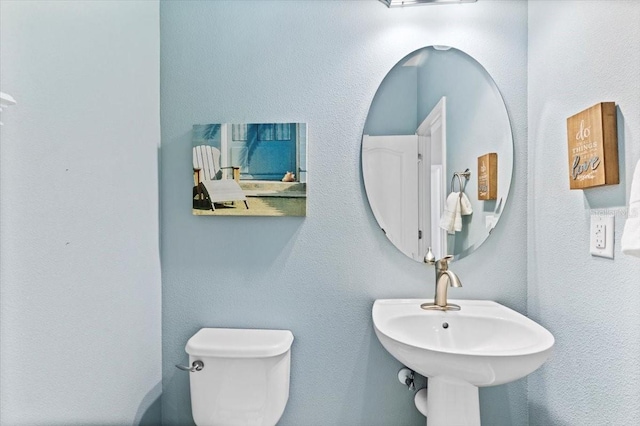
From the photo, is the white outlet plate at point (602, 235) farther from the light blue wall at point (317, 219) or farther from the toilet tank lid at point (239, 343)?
the toilet tank lid at point (239, 343)

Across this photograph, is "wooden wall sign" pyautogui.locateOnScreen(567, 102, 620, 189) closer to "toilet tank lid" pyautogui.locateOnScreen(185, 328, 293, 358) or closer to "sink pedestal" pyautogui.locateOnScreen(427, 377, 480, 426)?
"sink pedestal" pyautogui.locateOnScreen(427, 377, 480, 426)

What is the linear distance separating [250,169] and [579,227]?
118 cm

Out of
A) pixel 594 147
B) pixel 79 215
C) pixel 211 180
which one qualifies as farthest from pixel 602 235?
pixel 79 215

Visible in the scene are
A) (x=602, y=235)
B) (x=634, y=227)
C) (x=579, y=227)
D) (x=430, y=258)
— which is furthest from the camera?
(x=430, y=258)

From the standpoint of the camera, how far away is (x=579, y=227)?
118cm

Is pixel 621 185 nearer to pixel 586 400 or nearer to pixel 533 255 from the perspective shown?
pixel 533 255

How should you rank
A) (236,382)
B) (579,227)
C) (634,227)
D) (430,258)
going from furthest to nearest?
(430,258) < (236,382) < (579,227) < (634,227)

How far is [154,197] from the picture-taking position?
1.55 metres

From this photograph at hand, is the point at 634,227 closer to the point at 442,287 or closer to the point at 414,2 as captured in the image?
the point at 442,287

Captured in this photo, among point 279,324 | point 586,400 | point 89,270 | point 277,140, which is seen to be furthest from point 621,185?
point 89,270

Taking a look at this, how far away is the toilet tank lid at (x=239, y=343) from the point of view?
1353 millimetres

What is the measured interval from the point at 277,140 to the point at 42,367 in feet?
3.45

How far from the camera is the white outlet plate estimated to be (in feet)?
3.40

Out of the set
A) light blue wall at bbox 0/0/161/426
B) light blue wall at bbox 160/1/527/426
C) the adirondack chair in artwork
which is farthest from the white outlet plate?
light blue wall at bbox 0/0/161/426
